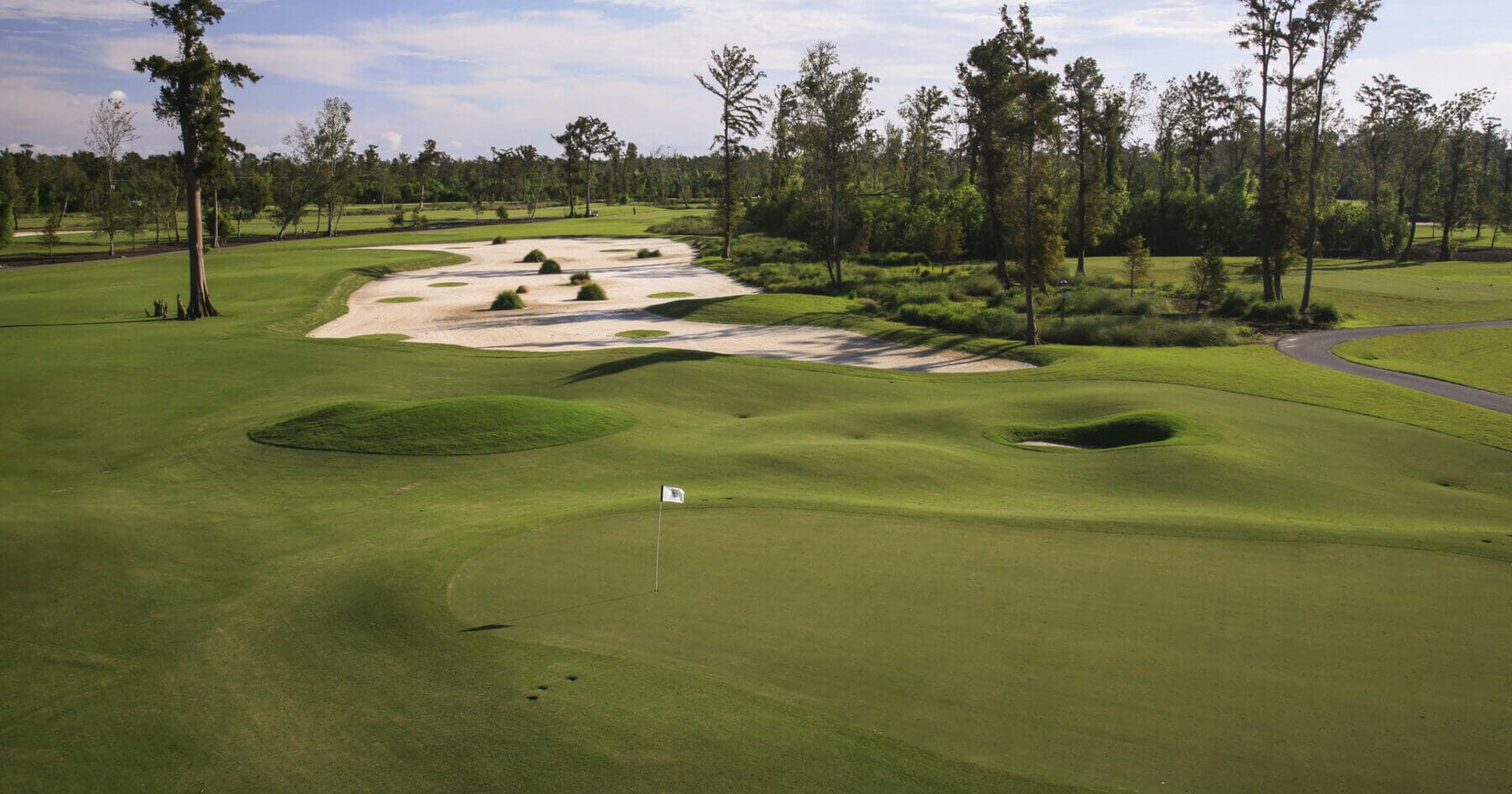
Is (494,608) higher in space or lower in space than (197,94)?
lower

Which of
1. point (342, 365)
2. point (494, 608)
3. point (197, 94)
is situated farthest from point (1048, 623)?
point (197, 94)

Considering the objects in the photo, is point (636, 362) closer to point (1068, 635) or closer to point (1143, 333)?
point (1143, 333)

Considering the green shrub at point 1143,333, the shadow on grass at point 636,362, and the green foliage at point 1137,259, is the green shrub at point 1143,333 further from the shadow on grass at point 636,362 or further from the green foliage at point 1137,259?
the shadow on grass at point 636,362

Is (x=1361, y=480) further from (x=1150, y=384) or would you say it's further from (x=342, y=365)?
(x=342, y=365)

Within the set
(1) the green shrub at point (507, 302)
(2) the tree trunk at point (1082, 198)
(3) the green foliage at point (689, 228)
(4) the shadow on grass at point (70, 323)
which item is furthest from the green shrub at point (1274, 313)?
(3) the green foliage at point (689, 228)

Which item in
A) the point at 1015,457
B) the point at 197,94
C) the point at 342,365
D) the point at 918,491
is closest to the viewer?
the point at 918,491

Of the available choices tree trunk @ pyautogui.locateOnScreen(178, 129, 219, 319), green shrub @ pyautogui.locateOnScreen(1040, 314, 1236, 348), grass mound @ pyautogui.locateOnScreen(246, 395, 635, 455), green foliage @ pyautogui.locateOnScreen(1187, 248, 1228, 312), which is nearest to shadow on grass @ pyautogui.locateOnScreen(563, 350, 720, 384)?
grass mound @ pyautogui.locateOnScreen(246, 395, 635, 455)
